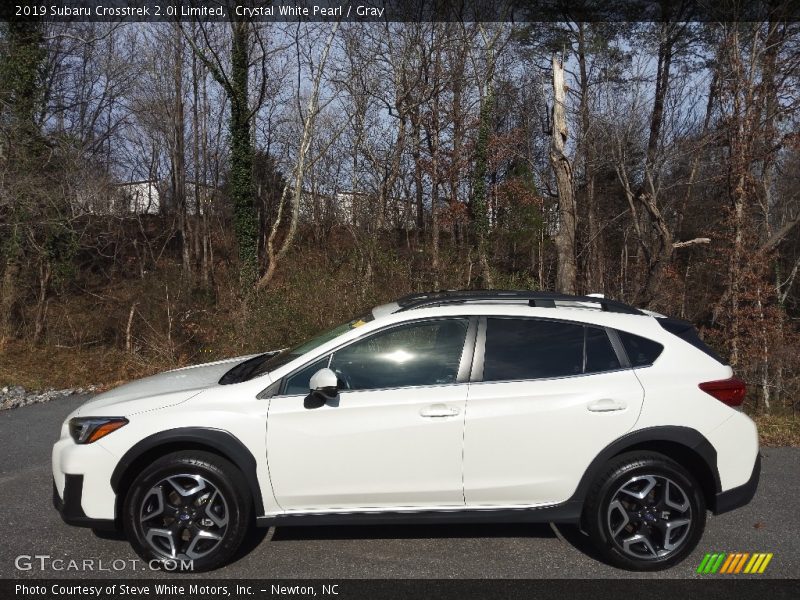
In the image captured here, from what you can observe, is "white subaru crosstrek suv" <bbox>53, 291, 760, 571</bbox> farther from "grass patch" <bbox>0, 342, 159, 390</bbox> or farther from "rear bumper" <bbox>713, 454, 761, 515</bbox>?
"grass patch" <bbox>0, 342, 159, 390</bbox>

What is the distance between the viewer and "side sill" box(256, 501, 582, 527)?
3.68 meters

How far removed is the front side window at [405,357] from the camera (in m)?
3.81

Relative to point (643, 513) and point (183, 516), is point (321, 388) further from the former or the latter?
point (643, 513)

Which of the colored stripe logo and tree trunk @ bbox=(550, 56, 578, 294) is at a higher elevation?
tree trunk @ bbox=(550, 56, 578, 294)

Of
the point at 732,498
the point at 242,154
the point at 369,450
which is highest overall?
the point at 242,154

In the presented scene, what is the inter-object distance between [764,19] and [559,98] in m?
5.57

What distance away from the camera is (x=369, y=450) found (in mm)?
3648

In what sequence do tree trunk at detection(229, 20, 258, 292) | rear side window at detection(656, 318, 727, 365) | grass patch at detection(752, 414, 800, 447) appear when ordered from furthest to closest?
tree trunk at detection(229, 20, 258, 292)
grass patch at detection(752, 414, 800, 447)
rear side window at detection(656, 318, 727, 365)

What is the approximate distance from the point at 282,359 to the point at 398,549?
1421mm

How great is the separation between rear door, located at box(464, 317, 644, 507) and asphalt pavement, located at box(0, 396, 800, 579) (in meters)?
0.44

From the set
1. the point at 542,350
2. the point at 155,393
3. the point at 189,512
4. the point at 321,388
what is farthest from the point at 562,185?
the point at 189,512

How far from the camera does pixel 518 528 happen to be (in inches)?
171

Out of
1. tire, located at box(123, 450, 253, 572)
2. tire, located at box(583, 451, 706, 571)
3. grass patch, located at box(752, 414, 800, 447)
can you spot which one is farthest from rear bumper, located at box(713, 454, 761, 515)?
grass patch, located at box(752, 414, 800, 447)

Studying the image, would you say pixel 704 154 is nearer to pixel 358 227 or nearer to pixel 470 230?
pixel 470 230
